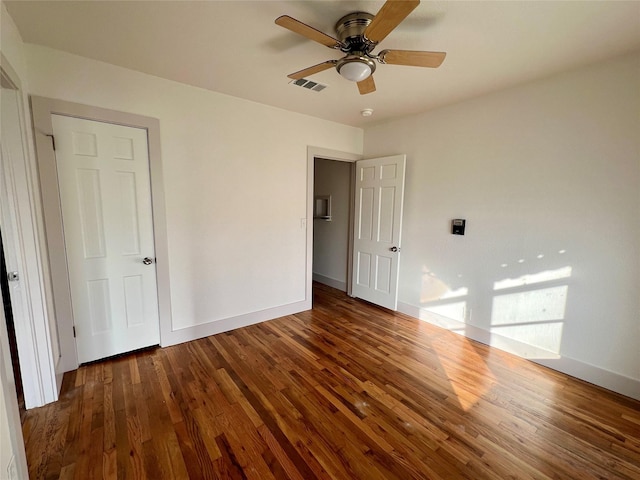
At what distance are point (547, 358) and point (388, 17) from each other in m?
3.07

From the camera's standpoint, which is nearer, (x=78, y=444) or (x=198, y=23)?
(x=78, y=444)

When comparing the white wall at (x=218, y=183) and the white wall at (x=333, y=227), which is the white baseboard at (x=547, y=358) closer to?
the white wall at (x=333, y=227)

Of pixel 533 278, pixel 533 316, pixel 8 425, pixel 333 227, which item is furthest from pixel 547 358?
pixel 8 425

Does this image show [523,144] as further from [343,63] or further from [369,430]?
[369,430]

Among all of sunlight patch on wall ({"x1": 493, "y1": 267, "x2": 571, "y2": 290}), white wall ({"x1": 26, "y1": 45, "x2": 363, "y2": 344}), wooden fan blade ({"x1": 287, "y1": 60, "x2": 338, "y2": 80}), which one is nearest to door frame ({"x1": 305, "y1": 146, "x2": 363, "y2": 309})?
white wall ({"x1": 26, "y1": 45, "x2": 363, "y2": 344})

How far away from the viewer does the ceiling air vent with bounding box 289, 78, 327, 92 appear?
256 centimetres

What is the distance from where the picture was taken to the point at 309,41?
1.95m

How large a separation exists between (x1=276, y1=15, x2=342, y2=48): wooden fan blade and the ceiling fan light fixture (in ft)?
0.39

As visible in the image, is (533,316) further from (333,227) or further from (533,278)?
(333,227)

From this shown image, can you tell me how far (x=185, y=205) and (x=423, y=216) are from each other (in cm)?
276

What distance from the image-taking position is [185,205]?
2.75 metres

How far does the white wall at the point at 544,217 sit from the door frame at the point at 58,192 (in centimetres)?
294

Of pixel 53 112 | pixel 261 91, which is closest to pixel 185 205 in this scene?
pixel 53 112

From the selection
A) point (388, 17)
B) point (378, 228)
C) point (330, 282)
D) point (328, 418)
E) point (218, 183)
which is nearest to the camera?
point (388, 17)
